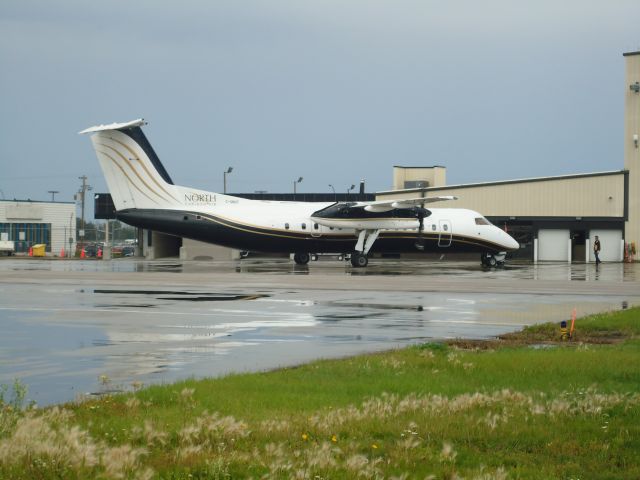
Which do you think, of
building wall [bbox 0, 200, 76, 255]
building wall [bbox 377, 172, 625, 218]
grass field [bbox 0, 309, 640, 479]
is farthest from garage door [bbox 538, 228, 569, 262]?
building wall [bbox 0, 200, 76, 255]

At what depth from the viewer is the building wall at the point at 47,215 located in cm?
11162

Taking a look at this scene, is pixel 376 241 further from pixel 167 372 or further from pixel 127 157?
pixel 167 372

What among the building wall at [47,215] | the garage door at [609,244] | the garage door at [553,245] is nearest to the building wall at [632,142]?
the garage door at [609,244]

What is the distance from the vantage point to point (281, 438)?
796cm

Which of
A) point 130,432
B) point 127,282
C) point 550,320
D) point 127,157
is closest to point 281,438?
point 130,432

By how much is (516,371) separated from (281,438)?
5.56m

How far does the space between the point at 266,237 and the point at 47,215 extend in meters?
73.6

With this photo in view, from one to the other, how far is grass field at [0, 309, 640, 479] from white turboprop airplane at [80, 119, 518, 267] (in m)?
36.4

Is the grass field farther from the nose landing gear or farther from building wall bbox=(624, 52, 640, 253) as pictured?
building wall bbox=(624, 52, 640, 253)

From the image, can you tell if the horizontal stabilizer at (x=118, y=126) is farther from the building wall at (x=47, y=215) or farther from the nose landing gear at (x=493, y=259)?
the building wall at (x=47, y=215)

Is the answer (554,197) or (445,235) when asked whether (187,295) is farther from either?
(554,197)

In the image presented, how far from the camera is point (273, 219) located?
50.6m

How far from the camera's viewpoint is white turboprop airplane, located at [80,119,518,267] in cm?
4759

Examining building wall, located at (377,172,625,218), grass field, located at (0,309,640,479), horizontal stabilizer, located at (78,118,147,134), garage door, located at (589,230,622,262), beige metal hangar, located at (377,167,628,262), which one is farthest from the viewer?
building wall, located at (377,172,625,218)
